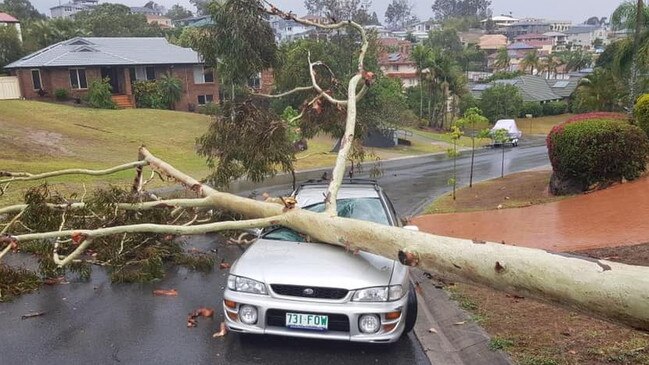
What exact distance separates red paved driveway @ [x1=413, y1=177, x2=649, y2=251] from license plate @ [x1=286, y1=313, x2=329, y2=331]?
19.1 ft

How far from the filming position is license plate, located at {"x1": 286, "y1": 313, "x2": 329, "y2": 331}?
4551mm

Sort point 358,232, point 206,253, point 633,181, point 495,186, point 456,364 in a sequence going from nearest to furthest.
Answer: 1. point 456,364
2. point 358,232
3. point 206,253
4. point 633,181
5. point 495,186

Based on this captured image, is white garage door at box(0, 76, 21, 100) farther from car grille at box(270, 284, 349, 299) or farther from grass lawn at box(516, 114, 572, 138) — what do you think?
grass lawn at box(516, 114, 572, 138)

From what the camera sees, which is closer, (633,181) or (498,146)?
(633,181)

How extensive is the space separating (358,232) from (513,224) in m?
7.10

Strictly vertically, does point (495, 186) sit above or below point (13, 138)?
below

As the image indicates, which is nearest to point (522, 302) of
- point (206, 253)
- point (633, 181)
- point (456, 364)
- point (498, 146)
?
point (456, 364)

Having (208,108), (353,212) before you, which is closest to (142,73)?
(208,108)

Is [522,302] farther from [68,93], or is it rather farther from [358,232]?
[68,93]

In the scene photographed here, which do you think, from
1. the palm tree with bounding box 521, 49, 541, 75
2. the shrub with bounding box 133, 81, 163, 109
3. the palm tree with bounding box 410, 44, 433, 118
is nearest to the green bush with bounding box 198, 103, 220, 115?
the shrub with bounding box 133, 81, 163, 109

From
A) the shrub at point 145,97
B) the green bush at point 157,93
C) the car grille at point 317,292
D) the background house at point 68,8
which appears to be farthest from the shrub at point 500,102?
the background house at point 68,8

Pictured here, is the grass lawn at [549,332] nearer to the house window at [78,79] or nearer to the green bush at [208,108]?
the green bush at [208,108]

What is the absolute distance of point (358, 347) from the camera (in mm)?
5047

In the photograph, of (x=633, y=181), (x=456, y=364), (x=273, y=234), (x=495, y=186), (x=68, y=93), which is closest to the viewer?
(x=456, y=364)
